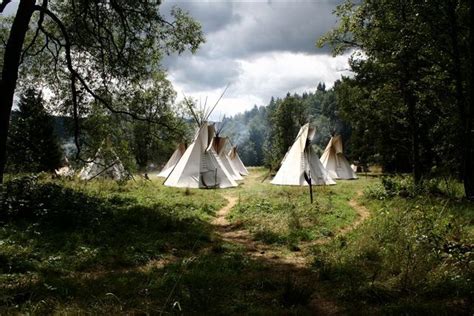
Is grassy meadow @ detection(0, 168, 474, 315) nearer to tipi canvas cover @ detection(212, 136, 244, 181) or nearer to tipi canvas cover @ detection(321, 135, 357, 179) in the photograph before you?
tipi canvas cover @ detection(212, 136, 244, 181)

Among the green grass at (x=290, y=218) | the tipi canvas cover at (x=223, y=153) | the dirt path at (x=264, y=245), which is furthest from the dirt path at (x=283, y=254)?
the tipi canvas cover at (x=223, y=153)

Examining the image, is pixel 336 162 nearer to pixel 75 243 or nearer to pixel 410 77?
pixel 410 77

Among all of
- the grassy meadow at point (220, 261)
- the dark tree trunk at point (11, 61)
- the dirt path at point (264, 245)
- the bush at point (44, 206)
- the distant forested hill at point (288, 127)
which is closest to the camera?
the grassy meadow at point (220, 261)

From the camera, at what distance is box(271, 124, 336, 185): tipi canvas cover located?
2470 cm

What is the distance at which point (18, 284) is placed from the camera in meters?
5.86

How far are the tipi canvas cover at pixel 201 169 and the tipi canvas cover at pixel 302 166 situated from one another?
3754 millimetres

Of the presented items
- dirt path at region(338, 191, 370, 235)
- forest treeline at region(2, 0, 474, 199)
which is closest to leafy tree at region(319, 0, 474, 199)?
forest treeline at region(2, 0, 474, 199)

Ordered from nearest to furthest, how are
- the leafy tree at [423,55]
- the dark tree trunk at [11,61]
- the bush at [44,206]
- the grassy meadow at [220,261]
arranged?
the grassy meadow at [220,261], the bush at [44,206], the dark tree trunk at [11,61], the leafy tree at [423,55]

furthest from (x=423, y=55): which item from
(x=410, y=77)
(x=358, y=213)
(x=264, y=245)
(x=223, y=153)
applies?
(x=223, y=153)

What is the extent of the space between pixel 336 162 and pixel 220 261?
27.7m

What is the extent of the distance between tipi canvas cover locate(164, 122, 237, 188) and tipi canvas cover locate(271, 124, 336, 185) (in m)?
3.75

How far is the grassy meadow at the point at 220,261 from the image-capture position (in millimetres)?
5391

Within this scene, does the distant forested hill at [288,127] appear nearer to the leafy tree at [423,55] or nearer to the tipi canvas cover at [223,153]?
the tipi canvas cover at [223,153]

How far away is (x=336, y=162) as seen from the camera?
33875 mm
